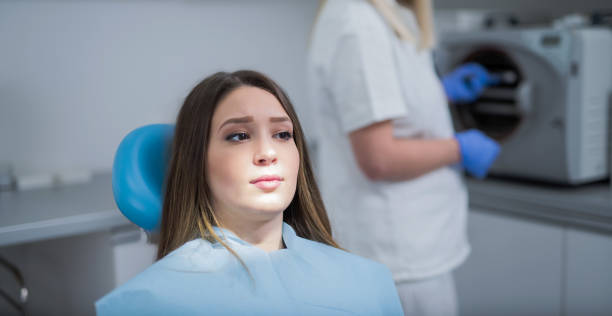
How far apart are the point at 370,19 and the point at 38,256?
930mm

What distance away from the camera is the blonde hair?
3.62 ft

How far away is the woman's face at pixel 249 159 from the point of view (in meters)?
0.64

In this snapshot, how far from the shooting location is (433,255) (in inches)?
46.8

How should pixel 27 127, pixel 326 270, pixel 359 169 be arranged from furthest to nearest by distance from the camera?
pixel 27 127, pixel 359 169, pixel 326 270

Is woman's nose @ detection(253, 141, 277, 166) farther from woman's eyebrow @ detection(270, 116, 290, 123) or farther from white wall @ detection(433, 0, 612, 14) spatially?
white wall @ detection(433, 0, 612, 14)

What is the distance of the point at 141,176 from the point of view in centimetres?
65

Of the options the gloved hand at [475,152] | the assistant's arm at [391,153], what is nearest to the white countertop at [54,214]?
the assistant's arm at [391,153]

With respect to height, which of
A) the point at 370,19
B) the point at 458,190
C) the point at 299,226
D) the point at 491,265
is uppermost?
the point at 370,19

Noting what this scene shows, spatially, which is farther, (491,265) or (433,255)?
(491,265)

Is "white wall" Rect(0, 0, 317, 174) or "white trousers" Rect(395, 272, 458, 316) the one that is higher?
"white wall" Rect(0, 0, 317, 174)

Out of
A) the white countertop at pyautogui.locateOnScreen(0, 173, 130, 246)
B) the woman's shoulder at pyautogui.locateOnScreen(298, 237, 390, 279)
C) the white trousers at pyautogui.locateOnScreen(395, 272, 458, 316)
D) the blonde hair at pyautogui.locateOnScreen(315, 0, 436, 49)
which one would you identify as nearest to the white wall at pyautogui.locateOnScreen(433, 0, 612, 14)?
the blonde hair at pyautogui.locateOnScreen(315, 0, 436, 49)

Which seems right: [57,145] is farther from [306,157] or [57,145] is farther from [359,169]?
[306,157]

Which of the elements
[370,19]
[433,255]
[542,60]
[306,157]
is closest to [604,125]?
[542,60]

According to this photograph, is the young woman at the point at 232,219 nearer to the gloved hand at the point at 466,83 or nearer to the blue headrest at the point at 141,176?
the blue headrest at the point at 141,176
